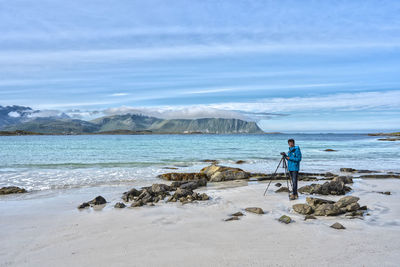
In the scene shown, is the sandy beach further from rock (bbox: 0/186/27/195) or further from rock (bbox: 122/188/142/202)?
rock (bbox: 0/186/27/195)

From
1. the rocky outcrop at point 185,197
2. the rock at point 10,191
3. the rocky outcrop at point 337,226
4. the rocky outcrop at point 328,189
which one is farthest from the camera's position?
the rock at point 10,191

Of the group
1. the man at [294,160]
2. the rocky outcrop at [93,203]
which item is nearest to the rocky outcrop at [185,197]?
the rocky outcrop at [93,203]

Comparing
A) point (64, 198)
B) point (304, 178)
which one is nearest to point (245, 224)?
point (64, 198)

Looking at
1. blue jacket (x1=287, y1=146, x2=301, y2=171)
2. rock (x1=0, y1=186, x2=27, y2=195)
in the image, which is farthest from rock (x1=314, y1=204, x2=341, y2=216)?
rock (x1=0, y1=186, x2=27, y2=195)

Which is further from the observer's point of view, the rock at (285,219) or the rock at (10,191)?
the rock at (10,191)

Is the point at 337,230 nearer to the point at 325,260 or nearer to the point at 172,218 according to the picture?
the point at 325,260

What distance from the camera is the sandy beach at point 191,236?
19.6 feet

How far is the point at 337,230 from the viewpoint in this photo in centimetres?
760

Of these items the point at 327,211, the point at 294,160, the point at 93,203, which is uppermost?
the point at 294,160

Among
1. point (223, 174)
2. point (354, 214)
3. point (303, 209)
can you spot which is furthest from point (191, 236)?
point (223, 174)

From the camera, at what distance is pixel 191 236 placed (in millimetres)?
7348

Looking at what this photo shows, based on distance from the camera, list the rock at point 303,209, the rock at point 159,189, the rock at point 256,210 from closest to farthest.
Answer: the rock at point 303,209, the rock at point 256,210, the rock at point 159,189

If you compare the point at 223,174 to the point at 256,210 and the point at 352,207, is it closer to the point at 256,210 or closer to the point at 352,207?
the point at 256,210

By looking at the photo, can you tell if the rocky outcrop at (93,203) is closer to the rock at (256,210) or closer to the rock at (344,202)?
the rock at (256,210)
